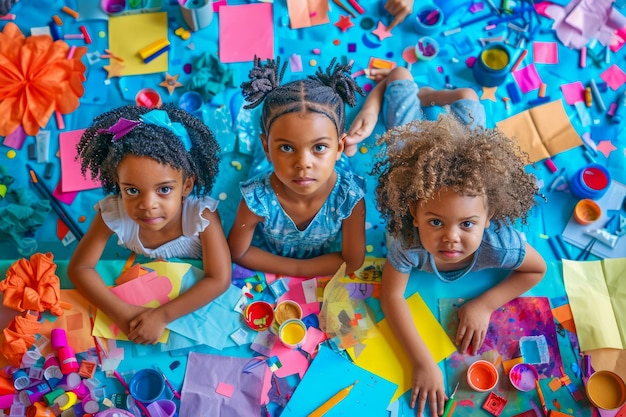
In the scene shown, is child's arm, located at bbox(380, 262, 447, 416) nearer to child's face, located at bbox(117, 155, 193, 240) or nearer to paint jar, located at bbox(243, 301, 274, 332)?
paint jar, located at bbox(243, 301, 274, 332)

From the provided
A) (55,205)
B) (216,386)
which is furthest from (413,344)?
(55,205)

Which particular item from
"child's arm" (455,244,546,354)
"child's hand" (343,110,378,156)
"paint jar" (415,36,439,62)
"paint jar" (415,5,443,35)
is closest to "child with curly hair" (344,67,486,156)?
"child's hand" (343,110,378,156)

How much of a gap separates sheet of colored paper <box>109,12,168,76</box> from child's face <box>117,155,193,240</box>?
79cm

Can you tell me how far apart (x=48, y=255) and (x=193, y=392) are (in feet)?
1.89

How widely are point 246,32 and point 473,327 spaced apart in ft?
4.29

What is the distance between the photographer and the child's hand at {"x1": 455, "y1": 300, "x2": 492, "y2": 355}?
4.71 ft

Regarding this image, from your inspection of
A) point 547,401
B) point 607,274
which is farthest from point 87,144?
point 607,274

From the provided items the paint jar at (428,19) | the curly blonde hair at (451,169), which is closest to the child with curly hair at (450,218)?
the curly blonde hair at (451,169)

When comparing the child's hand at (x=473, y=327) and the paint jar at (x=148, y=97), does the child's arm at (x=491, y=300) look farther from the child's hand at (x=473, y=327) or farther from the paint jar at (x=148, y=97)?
the paint jar at (x=148, y=97)

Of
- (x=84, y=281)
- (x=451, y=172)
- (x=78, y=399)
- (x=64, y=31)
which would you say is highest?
(x=64, y=31)

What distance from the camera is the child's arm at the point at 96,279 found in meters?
1.44

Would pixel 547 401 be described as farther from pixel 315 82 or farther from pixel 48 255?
pixel 48 255

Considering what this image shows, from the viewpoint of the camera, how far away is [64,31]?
A: 6.55 feet

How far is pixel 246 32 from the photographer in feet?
6.46
